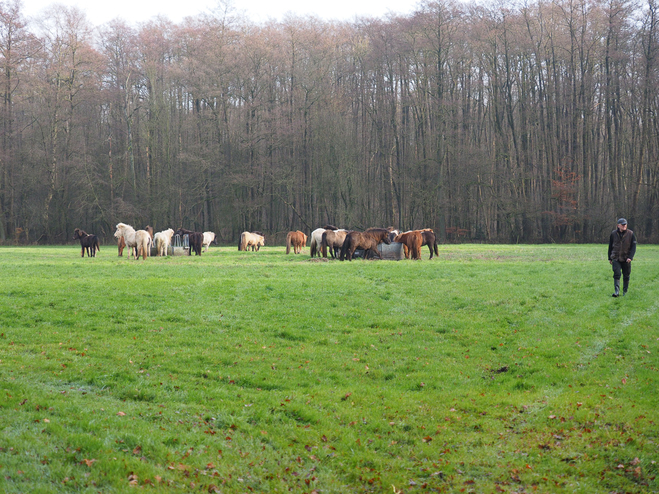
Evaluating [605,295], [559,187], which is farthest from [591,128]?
[605,295]

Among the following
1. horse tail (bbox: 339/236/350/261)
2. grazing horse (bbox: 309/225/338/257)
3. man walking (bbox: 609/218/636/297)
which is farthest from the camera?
grazing horse (bbox: 309/225/338/257)

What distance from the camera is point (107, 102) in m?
50.3

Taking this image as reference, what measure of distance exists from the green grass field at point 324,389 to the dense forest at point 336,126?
111 ft

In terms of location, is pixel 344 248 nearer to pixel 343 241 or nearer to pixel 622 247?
pixel 343 241

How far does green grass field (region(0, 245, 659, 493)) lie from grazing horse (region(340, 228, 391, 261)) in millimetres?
9862

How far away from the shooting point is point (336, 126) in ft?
155

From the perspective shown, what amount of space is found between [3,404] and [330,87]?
4530cm

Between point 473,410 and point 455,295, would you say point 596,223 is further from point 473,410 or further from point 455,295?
point 473,410

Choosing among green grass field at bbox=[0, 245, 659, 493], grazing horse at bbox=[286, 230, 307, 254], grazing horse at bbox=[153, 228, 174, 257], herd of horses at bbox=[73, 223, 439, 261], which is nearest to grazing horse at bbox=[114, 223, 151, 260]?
herd of horses at bbox=[73, 223, 439, 261]

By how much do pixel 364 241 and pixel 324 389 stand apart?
17986mm

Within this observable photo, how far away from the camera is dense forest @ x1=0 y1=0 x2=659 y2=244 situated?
46031mm

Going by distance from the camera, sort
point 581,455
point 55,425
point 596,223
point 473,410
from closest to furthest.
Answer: point 55,425 → point 581,455 → point 473,410 → point 596,223

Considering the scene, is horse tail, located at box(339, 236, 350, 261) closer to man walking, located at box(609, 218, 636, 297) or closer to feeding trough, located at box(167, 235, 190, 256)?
feeding trough, located at box(167, 235, 190, 256)

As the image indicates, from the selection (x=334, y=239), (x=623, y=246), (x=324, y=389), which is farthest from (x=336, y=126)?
(x=324, y=389)
